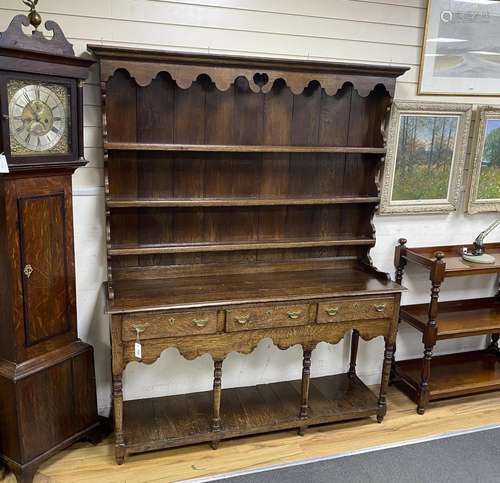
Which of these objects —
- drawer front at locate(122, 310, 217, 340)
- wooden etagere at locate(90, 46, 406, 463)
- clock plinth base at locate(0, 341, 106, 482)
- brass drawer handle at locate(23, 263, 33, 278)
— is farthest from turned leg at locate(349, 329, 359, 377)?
brass drawer handle at locate(23, 263, 33, 278)

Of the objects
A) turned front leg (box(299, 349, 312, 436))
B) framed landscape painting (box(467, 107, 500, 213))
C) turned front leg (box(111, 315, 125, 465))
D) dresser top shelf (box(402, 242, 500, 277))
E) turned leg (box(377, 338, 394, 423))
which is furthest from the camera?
framed landscape painting (box(467, 107, 500, 213))

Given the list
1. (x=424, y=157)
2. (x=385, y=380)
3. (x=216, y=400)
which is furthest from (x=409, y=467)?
(x=424, y=157)

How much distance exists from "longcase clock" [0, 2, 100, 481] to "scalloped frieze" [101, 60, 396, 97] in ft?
0.74

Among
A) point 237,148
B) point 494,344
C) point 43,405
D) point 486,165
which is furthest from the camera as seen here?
point 494,344

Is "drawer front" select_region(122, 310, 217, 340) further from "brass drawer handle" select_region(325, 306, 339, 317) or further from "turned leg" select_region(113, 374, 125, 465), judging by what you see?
"brass drawer handle" select_region(325, 306, 339, 317)

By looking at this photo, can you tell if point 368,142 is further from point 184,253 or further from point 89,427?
point 89,427

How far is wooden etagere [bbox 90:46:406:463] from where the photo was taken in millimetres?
2379

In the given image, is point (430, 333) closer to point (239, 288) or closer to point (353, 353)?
point (353, 353)

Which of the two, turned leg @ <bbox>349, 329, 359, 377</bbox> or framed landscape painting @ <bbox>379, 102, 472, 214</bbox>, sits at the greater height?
framed landscape painting @ <bbox>379, 102, 472, 214</bbox>

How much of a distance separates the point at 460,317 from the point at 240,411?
1.46 m

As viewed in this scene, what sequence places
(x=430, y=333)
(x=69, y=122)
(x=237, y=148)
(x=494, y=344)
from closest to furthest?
1. (x=69, y=122)
2. (x=237, y=148)
3. (x=430, y=333)
4. (x=494, y=344)

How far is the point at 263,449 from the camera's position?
2.62 meters

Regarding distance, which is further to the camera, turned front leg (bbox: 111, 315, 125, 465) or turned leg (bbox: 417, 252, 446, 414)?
turned leg (bbox: 417, 252, 446, 414)

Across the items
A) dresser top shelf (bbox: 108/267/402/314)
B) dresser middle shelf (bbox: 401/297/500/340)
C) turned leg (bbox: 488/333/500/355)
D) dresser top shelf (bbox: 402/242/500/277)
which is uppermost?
dresser top shelf (bbox: 402/242/500/277)
